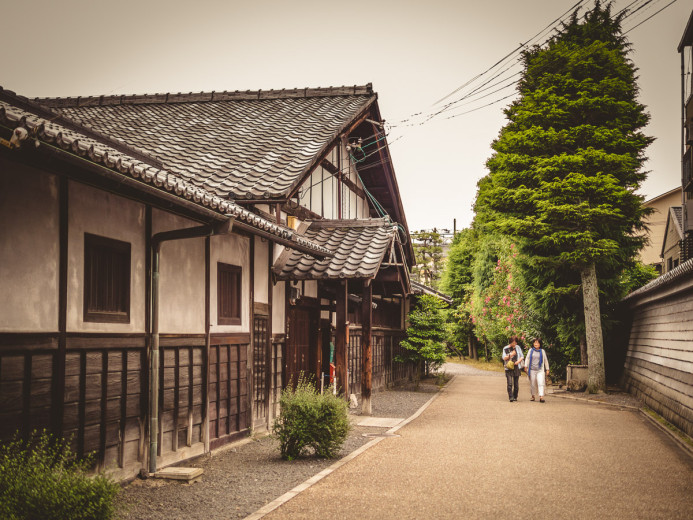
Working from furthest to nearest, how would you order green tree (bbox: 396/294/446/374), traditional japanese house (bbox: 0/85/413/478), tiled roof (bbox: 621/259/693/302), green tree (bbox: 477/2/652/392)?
green tree (bbox: 396/294/446/374) → green tree (bbox: 477/2/652/392) → tiled roof (bbox: 621/259/693/302) → traditional japanese house (bbox: 0/85/413/478)

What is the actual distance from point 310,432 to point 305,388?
3.15ft

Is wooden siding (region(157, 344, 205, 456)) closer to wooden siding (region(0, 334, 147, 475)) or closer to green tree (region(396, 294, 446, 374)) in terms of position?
wooden siding (region(0, 334, 147, 475))

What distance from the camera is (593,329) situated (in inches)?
854

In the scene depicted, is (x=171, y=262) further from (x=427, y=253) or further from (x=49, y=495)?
(x=427, y=253)

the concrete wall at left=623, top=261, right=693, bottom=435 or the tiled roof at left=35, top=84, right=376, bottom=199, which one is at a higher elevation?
the tiled roof at left=35, top=84, right=376, bottom=199

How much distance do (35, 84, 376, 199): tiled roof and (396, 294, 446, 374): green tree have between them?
8592mm

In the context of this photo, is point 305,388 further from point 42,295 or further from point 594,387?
point 594,387

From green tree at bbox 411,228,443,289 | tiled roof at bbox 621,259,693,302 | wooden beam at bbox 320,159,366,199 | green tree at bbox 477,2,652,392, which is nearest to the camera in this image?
tiled roof at bbox 621,259,693,302

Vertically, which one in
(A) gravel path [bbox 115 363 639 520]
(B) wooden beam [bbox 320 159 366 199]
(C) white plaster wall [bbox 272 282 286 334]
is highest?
(B) wooden beam [bbox 320 159 366 199]

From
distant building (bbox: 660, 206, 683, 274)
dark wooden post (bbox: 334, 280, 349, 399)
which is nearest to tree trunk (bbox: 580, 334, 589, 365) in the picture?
distant building (bbox: 660, 206, 683, 274)

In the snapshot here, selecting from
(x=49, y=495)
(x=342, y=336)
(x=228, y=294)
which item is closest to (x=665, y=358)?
(x=342, y=336)

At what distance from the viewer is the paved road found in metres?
7.24

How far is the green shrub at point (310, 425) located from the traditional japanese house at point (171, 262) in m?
1.23

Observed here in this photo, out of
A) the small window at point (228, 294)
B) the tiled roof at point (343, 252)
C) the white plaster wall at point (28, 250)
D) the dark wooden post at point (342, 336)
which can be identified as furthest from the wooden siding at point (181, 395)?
the dark wooden post at point (342, 336)
